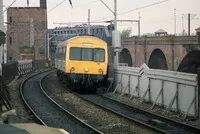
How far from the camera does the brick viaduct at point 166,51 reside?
45506mm

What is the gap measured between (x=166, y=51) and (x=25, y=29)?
26.2 meters

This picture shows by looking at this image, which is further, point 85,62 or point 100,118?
point 85,62

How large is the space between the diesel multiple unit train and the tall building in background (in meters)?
45.3

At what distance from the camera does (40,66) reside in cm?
5466

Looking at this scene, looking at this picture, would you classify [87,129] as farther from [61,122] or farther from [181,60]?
[181,60]

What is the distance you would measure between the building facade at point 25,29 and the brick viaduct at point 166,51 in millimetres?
14013

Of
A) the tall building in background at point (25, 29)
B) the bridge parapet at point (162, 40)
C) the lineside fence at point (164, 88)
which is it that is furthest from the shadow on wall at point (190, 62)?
the tall building in background at point (25, 29)

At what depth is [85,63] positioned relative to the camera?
76.2 feet

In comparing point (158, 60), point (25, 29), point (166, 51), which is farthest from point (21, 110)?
point (25, 29)

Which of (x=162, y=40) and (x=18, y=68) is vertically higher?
(x=162, y=40)

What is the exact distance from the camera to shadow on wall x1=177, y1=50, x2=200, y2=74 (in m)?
43.0

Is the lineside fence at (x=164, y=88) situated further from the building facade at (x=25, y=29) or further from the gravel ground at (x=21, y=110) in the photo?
the building facade at (x=25, y=29)

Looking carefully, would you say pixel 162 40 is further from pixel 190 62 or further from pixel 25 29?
pixel 25 29

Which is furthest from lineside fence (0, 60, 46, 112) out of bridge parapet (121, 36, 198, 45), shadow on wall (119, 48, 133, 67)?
shadow on wall (119, 48, 133, 67)
